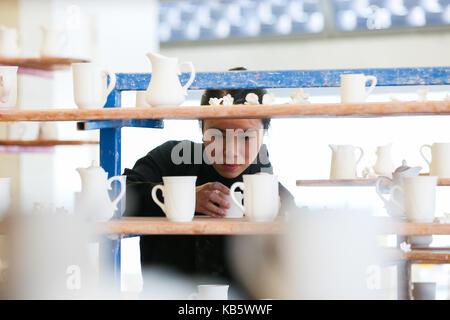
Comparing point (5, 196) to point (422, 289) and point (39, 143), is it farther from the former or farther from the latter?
point (39, 143)

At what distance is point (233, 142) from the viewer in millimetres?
1945

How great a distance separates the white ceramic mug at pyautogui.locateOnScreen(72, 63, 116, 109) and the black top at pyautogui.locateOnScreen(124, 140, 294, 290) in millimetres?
350

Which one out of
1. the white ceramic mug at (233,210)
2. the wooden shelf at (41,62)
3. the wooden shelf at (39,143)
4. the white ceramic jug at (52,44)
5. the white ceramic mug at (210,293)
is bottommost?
the white ceramic mug at (210,293)

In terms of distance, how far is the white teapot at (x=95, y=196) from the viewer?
149 cm

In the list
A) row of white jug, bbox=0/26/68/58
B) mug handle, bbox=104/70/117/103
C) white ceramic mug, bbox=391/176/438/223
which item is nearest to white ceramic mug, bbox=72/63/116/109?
mug handle, bbox=104/70/117/103

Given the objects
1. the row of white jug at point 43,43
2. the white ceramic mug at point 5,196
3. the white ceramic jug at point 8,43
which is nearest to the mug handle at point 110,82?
the white ceramic mug at point 5,196

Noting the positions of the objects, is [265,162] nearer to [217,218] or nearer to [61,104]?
[217,218]

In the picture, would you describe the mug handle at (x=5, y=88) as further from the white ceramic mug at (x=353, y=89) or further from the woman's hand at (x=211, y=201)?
the white ceramic mug at (x=353, y=89)

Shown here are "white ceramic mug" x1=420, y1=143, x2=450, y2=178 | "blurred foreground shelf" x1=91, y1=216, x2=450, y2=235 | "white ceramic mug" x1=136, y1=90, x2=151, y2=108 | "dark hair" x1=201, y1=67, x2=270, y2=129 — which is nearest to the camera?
"blurred foreground shelf" x1=91, y1=216, x2=450, y2=235

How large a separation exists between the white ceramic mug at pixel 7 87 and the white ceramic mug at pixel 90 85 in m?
0.18

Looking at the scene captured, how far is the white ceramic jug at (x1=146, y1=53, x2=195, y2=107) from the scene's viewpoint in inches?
58.1

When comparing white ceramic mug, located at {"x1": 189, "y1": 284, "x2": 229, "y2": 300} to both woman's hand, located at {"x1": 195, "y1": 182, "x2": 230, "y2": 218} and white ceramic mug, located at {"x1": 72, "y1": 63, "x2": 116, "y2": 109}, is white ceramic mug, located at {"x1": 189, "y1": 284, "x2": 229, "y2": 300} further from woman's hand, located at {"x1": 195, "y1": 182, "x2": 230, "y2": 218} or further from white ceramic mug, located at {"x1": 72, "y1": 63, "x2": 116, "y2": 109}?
white ceramic mug, located at {"x1": 72, "y1": 63, "x2": 116, "y2": 109}

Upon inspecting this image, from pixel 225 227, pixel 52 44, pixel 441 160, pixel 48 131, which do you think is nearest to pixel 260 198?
pixel 225 227
